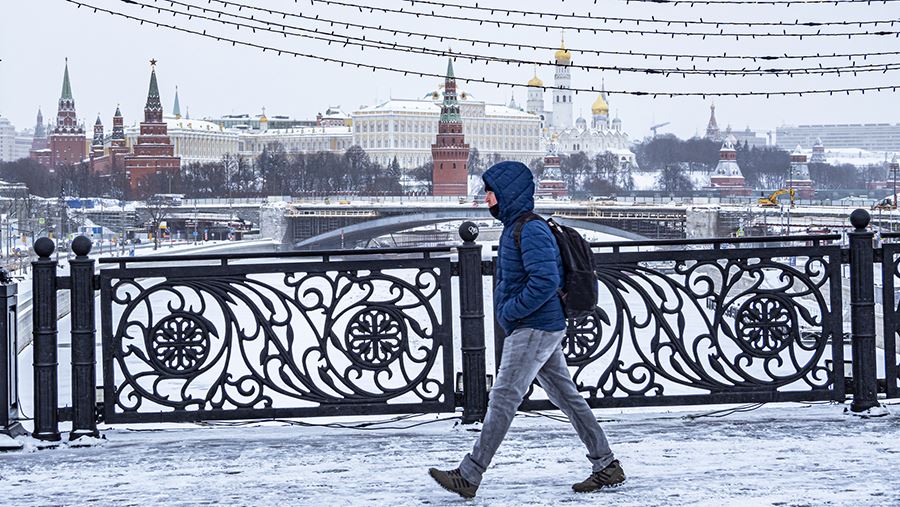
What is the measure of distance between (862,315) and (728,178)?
305ft

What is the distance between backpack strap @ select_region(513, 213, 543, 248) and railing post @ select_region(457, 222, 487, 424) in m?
1.03

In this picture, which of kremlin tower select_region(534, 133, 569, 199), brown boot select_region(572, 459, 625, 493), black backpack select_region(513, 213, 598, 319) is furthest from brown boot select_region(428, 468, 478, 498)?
kremlin tower select_region(534, 133, 569, 199)

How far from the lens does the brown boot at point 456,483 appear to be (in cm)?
349

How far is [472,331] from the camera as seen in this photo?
4535 millimetres

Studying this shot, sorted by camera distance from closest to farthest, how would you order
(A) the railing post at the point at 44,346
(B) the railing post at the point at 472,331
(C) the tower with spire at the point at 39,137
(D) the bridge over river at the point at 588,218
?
(A) the railing post at the point at 44,346, (B) the railing post at the point at 472,331, (D) the bridge over river at the point at 588,218, (C) the tower with spire at the point at 39,137

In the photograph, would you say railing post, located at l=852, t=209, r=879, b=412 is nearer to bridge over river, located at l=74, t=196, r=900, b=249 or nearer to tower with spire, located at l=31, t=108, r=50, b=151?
bridge over river, located at l=74, t=196, r=900, b=249

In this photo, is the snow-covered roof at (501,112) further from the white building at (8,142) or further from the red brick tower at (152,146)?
the white building at (8,142)

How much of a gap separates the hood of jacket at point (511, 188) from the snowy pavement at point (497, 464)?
0.81m

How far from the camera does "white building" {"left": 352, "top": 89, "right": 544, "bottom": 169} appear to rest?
114 meters

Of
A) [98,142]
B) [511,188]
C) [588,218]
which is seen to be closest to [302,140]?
[98,142]

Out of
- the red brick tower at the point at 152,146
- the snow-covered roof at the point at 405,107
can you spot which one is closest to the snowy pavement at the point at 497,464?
the red brick tower at the point at 152,146

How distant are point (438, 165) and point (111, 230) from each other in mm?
26619

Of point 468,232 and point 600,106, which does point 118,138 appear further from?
point 468,232

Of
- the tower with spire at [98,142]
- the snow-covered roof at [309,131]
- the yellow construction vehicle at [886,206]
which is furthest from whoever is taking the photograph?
the snow-covered roof at [309,131]
